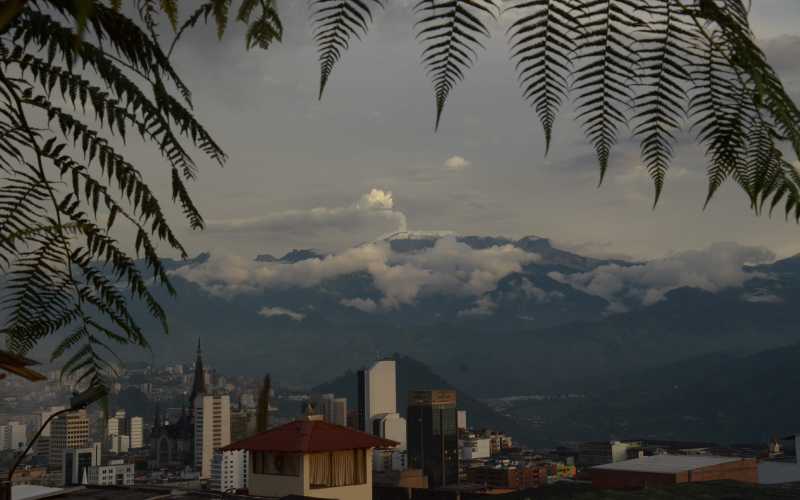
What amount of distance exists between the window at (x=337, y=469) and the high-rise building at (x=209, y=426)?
9373 cm

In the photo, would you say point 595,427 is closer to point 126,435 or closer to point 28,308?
point 126,435

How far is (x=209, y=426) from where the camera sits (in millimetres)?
102000

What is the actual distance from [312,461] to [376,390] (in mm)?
114887

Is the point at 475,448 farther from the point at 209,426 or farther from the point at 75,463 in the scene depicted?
the point at 75,463

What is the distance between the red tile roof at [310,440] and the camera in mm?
6875

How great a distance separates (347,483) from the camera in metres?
6.84

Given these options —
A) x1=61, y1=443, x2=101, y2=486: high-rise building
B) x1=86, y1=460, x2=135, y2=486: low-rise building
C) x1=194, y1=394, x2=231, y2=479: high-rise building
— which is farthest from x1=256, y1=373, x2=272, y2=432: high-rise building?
x1=194, y1=394, x2=231, y2=479: high-rise building

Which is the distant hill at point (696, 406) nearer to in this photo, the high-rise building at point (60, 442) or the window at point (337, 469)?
the high-rise building at point (60, 442)

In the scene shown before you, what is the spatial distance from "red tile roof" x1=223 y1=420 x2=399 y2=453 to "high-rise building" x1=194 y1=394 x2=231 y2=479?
93099 millimetres

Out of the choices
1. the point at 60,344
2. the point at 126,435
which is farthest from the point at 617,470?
the point at 126,435

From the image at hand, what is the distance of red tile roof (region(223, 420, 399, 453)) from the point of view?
6.88 metres

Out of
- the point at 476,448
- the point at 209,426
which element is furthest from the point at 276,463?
the point at 476,448

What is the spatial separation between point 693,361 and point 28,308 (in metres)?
203

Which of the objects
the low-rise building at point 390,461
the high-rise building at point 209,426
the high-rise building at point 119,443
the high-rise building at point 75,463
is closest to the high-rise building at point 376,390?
the low-rise building at point 390,461
